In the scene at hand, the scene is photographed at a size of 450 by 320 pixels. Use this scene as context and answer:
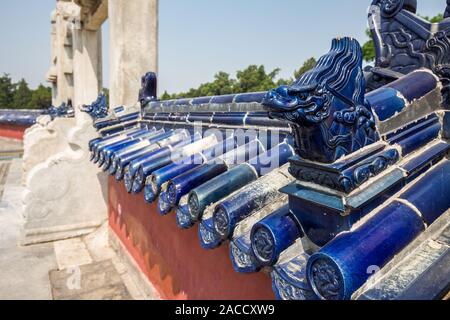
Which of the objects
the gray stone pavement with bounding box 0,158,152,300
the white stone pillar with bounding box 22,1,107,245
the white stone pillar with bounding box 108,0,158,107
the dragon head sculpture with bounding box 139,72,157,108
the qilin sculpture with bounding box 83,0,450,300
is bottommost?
the gray stone pavement with bounding box 0,158,152,300

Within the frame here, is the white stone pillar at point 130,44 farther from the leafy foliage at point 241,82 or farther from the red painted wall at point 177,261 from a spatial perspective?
the leafy foliage at point 241,82

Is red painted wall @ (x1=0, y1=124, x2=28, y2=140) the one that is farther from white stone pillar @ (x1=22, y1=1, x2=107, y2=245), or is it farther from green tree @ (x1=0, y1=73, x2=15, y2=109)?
green tree @ (x1=0, y1=73, x2=15, y2=109)

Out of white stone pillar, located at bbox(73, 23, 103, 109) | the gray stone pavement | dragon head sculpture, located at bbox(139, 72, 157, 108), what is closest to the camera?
the gray stone pavement

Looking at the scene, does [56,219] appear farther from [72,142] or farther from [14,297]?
[14,297]

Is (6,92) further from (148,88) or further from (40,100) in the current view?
(148,88)

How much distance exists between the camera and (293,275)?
1.35 metres

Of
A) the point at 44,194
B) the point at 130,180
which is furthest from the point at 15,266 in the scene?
the point at 130,180

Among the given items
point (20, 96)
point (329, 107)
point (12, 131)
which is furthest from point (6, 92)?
point (329, 107)

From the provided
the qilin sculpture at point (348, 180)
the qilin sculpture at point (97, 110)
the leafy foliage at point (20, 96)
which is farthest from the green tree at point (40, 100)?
the qilin sculpture at point (348, 180)

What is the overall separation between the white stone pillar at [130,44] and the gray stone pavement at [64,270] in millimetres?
2858

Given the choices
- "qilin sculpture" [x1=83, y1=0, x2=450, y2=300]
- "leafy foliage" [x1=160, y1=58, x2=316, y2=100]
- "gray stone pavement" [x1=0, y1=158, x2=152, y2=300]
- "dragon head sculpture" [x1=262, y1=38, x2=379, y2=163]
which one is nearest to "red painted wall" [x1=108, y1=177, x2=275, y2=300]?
"gray stone pavement" [x1=0, y1=158, x2=152, y2=300]

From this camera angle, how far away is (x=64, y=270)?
545 centimetres

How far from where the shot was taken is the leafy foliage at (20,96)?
41791mm

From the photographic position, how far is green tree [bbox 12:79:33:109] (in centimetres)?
4249
